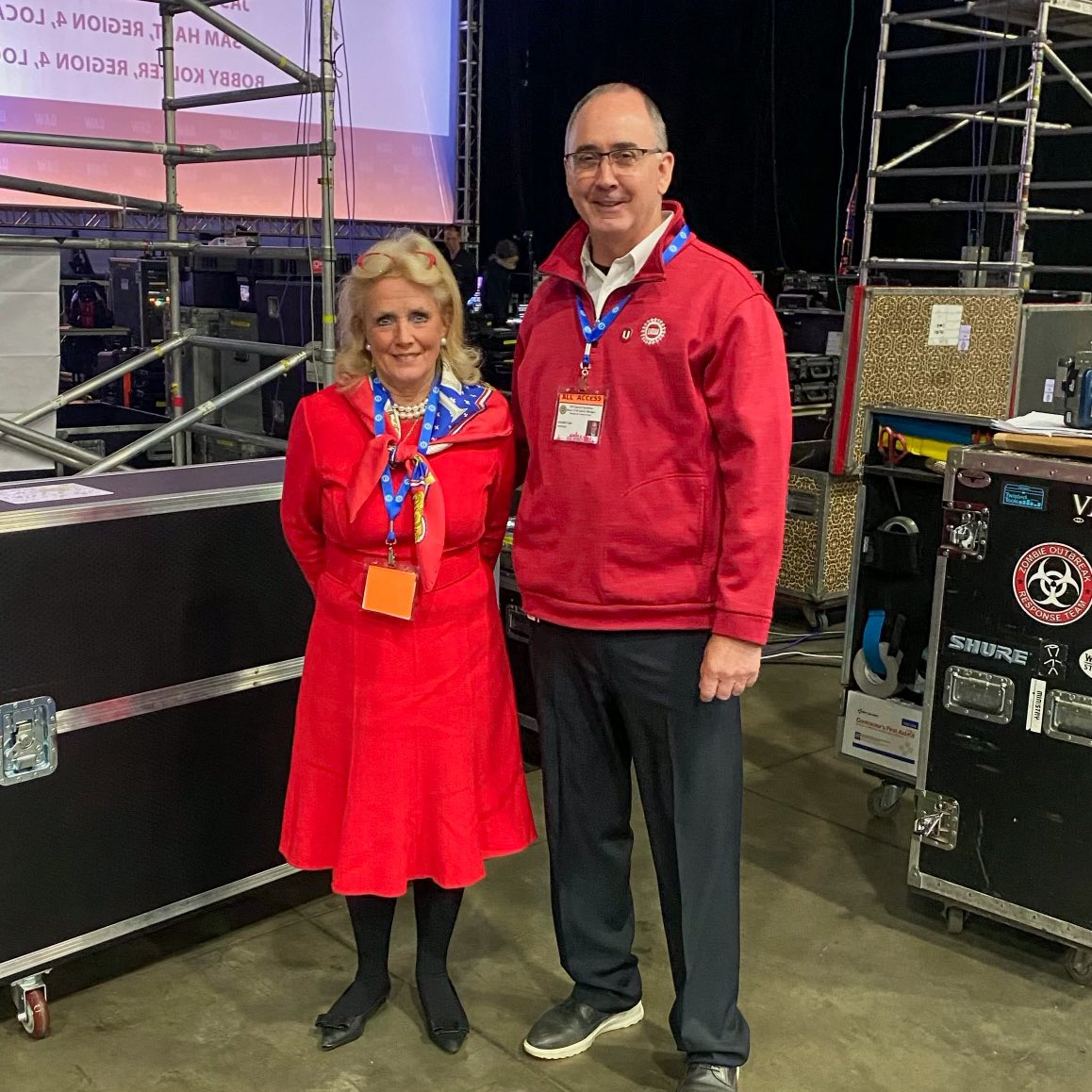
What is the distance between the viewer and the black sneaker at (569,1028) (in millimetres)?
2248

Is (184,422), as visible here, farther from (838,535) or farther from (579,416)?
(838,535)

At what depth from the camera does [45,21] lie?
6.59 meters

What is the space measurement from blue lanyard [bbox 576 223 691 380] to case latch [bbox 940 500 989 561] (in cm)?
107

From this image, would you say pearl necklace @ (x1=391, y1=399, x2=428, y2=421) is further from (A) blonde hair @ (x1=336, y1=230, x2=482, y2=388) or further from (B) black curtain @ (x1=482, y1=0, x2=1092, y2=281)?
(B) black curtain @ (x1=482, y1=0, x2=1092, y2=281)

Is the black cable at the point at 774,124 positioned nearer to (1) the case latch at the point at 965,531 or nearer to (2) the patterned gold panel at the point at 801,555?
(2) the patterned gold panel at the point at 801,555

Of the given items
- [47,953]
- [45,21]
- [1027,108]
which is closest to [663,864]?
[47,953]

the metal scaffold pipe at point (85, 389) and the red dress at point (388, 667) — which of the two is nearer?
the red dress at point (388, 667)

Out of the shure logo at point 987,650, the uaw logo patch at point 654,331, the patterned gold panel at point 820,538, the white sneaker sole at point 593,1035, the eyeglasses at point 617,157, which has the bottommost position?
the white sneaker sole at point 593,1035

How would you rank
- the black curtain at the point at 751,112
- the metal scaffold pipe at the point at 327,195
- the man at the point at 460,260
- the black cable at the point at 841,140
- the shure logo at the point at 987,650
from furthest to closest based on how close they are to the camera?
the man at the point at 460,260 < the black cable at the point at 841,140 < the black curtain at the point at 751,112 < the metal scaffold pipe at the point at 327,195 < the shure logo at the point at 987,650

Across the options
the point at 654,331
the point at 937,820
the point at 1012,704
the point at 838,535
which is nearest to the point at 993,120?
the point at 838,535

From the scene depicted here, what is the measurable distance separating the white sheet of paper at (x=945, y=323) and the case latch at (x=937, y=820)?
191 cm

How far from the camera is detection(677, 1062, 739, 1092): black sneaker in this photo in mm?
2062

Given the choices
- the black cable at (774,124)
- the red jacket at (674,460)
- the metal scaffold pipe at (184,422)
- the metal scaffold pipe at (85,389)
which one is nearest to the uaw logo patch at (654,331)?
the red jacket at (674,460)

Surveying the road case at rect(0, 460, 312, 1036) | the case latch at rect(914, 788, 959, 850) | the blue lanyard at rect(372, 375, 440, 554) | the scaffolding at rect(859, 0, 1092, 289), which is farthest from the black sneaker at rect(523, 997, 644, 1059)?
the scaffolding at rect(859, 0, 1092, 289)
